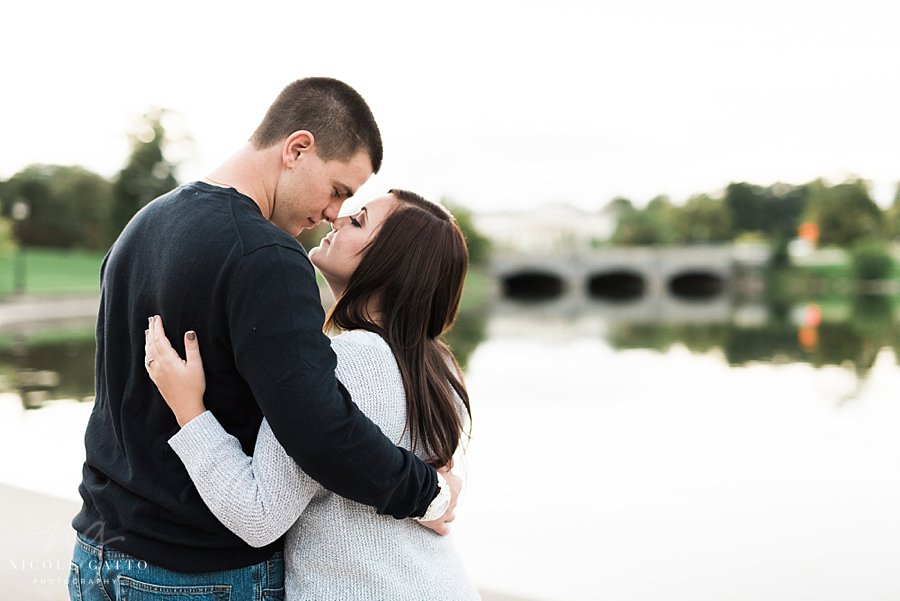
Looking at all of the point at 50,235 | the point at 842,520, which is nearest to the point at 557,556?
the point at 842,520

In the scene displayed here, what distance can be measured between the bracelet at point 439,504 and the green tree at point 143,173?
4192 cm

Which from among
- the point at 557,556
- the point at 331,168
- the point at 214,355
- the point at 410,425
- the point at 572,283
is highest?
the point at 572,283

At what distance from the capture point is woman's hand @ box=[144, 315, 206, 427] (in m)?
1.50

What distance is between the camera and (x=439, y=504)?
5.43 feet

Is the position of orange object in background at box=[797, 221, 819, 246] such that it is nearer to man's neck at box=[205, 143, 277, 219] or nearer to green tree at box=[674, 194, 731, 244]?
green tree at box=[674, 194, 731, 244]

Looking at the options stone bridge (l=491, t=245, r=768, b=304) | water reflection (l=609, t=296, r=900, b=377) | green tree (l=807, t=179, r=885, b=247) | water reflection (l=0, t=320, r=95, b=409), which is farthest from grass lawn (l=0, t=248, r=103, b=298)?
green tree (l=807, t=179, r=885, b=247)

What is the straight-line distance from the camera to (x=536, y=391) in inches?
493

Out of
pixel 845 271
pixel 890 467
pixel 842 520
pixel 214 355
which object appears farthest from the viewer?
pixel 845 271

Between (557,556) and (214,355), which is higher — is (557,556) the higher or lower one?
the lower one

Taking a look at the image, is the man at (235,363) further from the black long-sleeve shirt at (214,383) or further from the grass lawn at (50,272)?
the grass lawn at (50,272)

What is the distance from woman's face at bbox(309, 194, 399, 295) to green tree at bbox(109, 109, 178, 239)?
41613 millimetres

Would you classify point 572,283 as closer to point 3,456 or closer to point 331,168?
point 3,456

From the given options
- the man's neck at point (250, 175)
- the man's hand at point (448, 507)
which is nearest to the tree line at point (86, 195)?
the man's neck at point (250, 175)

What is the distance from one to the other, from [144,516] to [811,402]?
11.5 m
